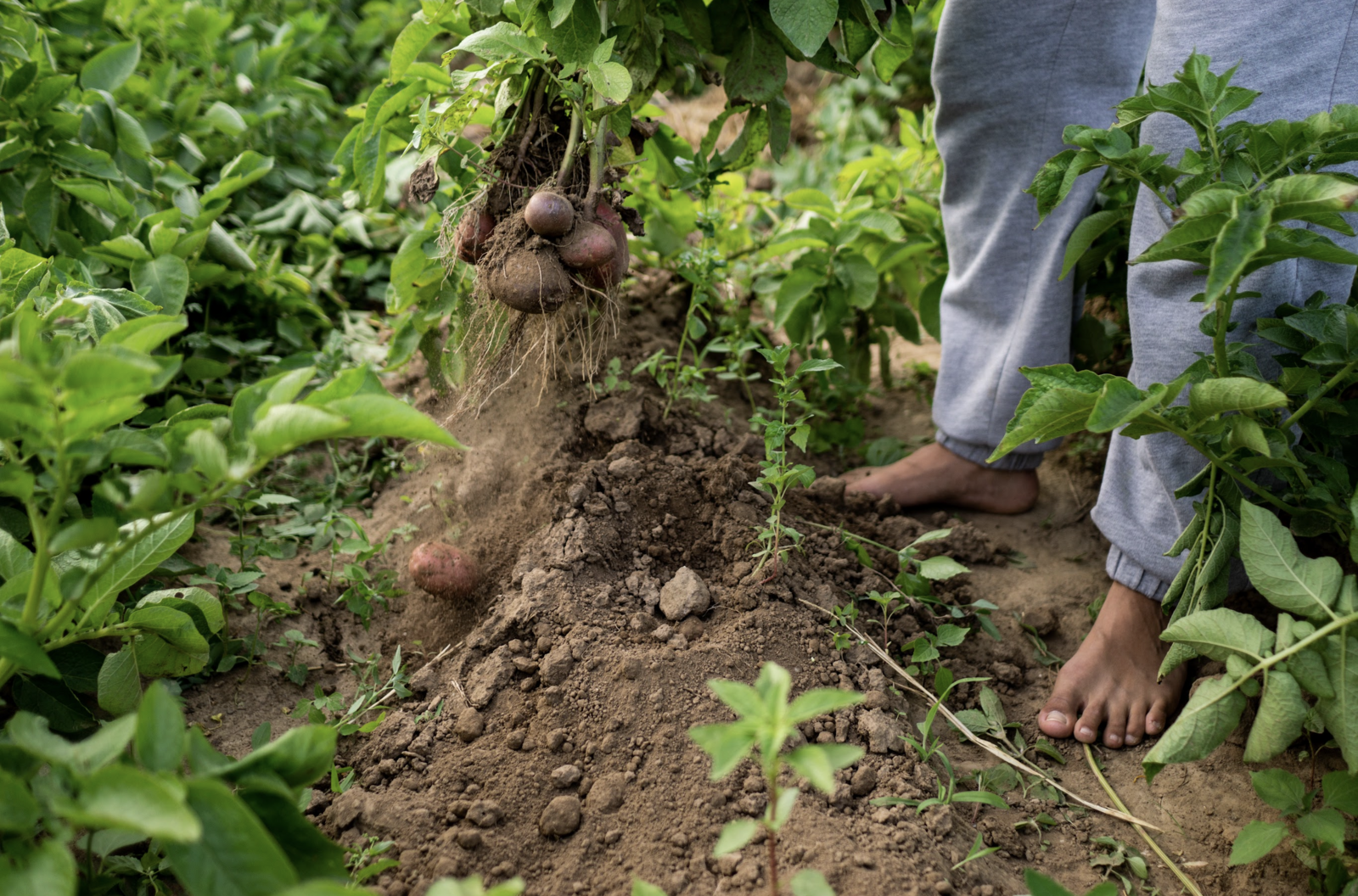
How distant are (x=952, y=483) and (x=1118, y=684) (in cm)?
63

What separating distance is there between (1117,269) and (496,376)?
4.82 feet

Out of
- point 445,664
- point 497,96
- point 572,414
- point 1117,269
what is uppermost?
point 497,96

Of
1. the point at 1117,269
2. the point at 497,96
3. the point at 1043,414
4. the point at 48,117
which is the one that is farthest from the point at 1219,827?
the point at 48,117

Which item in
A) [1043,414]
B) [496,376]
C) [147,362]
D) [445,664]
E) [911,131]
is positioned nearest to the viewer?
[147,362]

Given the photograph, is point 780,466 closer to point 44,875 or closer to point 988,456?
point 988,456

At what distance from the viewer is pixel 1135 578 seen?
1686 mm

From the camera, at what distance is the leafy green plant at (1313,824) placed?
47.3 inches

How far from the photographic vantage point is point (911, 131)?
2.55m

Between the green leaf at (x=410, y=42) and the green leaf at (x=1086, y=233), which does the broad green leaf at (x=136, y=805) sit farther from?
the green leaf at (x=1086, y=233)

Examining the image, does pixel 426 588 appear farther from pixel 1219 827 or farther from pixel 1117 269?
pixel 1117 269

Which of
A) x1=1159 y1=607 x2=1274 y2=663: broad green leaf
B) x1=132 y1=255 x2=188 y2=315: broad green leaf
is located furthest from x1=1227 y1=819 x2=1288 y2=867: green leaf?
x1=132 y1=255 x2=188 y2=315: broad green leaf

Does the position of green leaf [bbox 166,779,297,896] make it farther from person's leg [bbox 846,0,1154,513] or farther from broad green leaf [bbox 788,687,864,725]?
person's leg [bbox 846,0,1154,513]

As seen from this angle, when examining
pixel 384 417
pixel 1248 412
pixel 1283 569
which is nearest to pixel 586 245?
pixel 384 417

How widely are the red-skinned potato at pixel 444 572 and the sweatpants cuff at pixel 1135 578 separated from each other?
4.00ft
